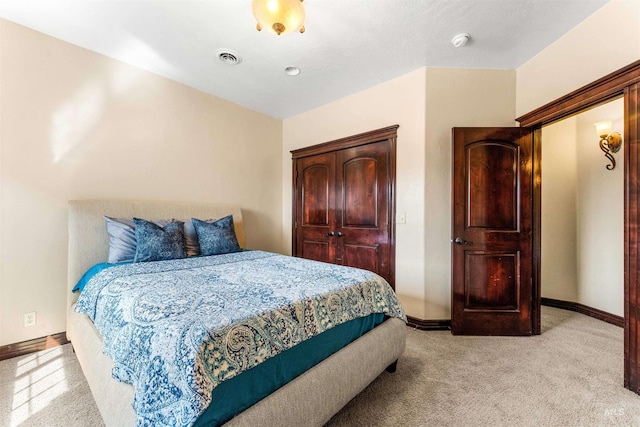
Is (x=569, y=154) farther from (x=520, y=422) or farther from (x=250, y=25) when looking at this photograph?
(x=250, y=25)

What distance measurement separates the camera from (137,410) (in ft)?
3.01

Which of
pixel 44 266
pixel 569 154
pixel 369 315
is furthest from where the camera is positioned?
pixel 569 154

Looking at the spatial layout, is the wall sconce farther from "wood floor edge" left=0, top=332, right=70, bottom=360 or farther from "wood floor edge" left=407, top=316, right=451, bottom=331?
"wood floor edge" left=0, top=332, right=70, bottom=360

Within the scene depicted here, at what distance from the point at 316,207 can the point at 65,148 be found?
2707 mm

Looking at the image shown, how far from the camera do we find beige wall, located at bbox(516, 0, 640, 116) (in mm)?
1797

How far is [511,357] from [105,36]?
172 inches

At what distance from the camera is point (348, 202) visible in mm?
3395

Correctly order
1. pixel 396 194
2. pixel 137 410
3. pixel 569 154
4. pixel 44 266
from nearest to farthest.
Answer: pixel 137 410 → pixel 44 266 → pixel 396 194 → pixel 569 154

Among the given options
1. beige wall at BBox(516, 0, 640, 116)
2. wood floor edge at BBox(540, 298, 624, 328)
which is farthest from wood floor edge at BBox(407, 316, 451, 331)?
beige wall at BBox(516, 0, 640, 116)

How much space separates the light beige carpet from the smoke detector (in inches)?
107

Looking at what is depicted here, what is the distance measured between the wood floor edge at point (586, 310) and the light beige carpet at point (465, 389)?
1.62 feet

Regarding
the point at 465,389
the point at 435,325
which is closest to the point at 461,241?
the point at 435,325

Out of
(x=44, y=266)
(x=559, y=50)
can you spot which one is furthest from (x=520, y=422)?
(x=44, y=266)

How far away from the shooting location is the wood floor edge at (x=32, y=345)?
2051 mm
